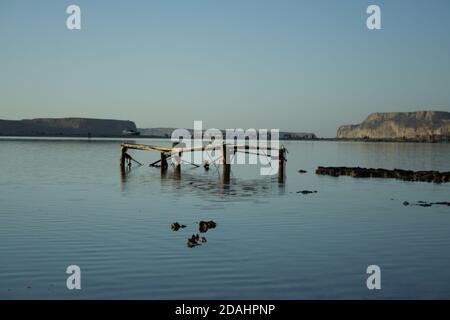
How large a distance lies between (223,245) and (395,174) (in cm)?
3041

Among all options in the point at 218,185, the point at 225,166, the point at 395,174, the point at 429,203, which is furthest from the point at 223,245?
the point at 395,174

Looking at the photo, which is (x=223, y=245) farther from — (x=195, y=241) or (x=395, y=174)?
(x=395, y=174)

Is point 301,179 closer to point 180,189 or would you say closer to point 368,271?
point 180,189

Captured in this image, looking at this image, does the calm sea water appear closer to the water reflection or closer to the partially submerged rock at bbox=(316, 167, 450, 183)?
the water reflection

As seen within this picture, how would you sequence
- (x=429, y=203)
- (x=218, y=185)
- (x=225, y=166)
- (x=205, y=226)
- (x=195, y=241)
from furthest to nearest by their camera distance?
(x=225, y=166)
(x=218, y=185)
(x=429, y=203)
(x=205, y=226)
(x=195, y=241)

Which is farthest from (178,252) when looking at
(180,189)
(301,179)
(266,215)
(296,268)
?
(301,179)

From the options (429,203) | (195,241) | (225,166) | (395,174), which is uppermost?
(225,166)

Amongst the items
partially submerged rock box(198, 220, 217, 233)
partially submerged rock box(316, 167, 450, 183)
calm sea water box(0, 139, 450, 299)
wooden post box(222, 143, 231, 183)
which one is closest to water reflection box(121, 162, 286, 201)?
wooden post box(222, 143, 231, 183)

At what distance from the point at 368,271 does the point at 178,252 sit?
5153 mm

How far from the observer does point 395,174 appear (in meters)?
43.5

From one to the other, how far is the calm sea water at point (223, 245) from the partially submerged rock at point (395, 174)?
381 inches

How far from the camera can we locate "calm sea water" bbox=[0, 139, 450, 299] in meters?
12.1

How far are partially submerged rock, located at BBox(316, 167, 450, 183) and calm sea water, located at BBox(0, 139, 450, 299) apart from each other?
31.8 feet
